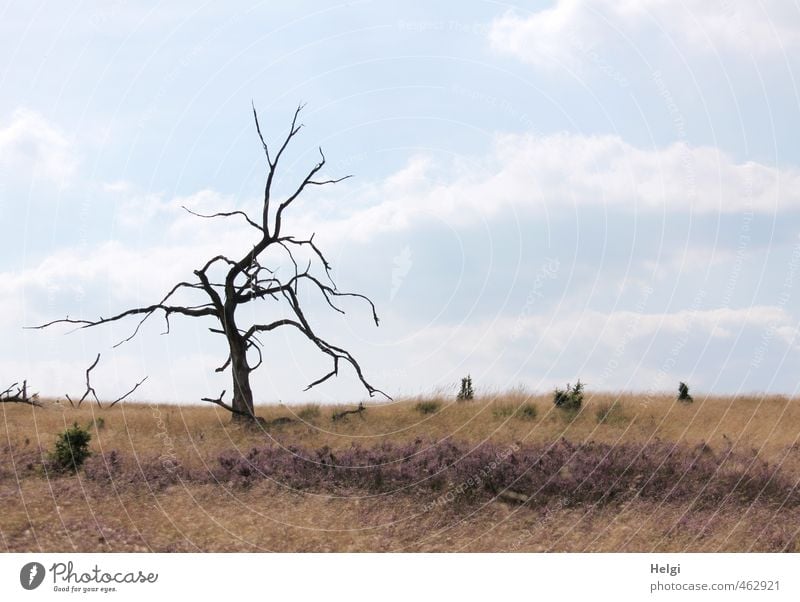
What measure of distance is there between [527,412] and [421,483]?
22.3 feet

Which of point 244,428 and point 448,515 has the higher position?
point 244,428

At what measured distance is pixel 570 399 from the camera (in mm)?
24797

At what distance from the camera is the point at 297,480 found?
18.8m

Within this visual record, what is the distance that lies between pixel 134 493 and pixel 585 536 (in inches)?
384

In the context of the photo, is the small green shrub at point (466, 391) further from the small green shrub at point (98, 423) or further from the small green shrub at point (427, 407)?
the small green shrub at point (98, 423)

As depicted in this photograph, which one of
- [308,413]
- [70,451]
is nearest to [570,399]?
[308,413]

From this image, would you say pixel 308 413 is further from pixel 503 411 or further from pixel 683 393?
pixel 683 393

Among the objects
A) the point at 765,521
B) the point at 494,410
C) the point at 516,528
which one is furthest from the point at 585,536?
the point at 494,410

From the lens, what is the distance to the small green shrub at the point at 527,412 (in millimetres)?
23964

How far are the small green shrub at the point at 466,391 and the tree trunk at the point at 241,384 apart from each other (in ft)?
21.1

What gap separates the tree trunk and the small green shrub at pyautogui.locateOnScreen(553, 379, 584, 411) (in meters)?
9.20

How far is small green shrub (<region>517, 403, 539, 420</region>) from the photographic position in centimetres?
2396
